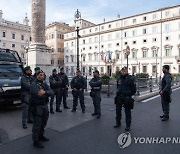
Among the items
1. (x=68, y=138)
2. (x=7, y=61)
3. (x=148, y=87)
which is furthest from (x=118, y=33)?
(x=68, y=138)

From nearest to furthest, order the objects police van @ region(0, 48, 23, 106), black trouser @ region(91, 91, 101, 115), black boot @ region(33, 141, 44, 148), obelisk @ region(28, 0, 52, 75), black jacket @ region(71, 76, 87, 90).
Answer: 1. black boot @ region(33, 141, 44, 148)
2. black trouser @ region(91, 91, 101, 115)
3. police van @ region(0, 48, 23, 106)
4. black jacket @ region(71, 76, 87, 90)
5. obelisk @ region(28, 0, 52, 75)

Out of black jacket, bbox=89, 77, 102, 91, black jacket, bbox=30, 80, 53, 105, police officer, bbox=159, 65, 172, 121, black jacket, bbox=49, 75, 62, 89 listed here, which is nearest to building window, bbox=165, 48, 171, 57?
police officer, bbox=159, 65, 172, 121

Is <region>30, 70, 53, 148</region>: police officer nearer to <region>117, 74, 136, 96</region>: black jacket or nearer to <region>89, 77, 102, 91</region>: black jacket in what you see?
<region>117, 74, 136, 96</region>: black jacket

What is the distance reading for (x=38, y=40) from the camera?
20.6 meters

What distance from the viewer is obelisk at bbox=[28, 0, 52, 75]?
20203 millimetres

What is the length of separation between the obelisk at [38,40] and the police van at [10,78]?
8.96 m

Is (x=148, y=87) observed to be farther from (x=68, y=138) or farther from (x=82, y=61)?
(x=82, y=61)

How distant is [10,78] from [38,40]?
40.6 ft

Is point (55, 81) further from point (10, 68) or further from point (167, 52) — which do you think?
point (167, 52)

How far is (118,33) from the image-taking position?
6228cm

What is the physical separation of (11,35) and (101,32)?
34.7 meters

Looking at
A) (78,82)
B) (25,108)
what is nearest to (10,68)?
(78,82)

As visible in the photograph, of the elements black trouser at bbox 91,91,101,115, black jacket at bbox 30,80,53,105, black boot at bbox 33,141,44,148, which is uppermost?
black jacket at bbox 30,80,53,105

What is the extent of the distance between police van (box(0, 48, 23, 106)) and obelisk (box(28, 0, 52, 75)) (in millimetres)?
8964
